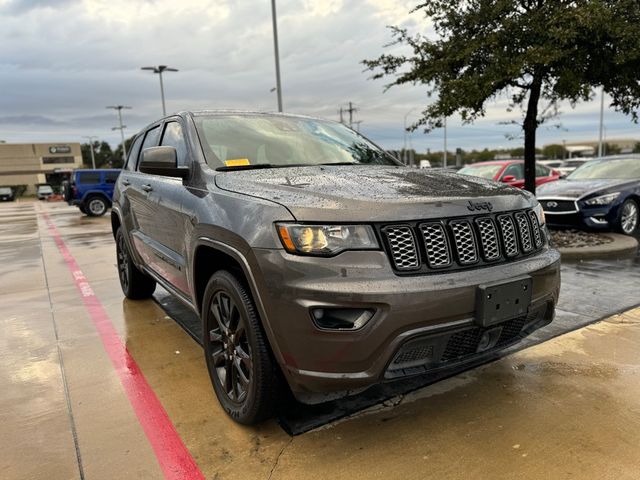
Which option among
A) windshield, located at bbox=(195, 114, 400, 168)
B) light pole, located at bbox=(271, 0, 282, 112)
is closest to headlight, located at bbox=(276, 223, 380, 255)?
windshield, located at bbox=(195, 114, 400, 168)

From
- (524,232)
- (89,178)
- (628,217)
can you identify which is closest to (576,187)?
(628,217)

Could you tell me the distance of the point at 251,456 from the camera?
2.53 metres

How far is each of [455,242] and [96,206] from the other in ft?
67.6

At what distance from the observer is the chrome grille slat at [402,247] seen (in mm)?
2285

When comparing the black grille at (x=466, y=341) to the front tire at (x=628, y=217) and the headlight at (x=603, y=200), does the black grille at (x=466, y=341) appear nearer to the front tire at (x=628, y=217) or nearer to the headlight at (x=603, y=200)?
the headlight at (x=603, y=200)

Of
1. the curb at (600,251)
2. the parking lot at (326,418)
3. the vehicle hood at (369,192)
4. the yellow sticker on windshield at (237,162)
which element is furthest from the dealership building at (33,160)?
the vehicle hood at (369,192)

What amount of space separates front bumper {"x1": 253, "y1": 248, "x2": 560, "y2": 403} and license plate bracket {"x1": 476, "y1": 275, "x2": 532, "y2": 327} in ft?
0.15

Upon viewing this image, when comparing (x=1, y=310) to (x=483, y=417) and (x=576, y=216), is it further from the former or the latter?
(x=576, y=216)

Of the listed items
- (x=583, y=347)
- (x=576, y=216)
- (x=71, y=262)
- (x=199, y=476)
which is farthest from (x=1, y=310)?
(x=576, y=216)

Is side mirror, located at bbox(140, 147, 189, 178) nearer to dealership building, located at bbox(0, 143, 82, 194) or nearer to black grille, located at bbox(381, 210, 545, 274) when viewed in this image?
black grille, located at bbox(381, 210, 545, 274)

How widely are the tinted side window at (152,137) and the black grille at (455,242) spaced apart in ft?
9.71

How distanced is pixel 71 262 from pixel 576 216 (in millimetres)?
8473

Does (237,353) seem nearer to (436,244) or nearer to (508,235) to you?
(436,244)

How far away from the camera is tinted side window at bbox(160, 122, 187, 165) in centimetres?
356
